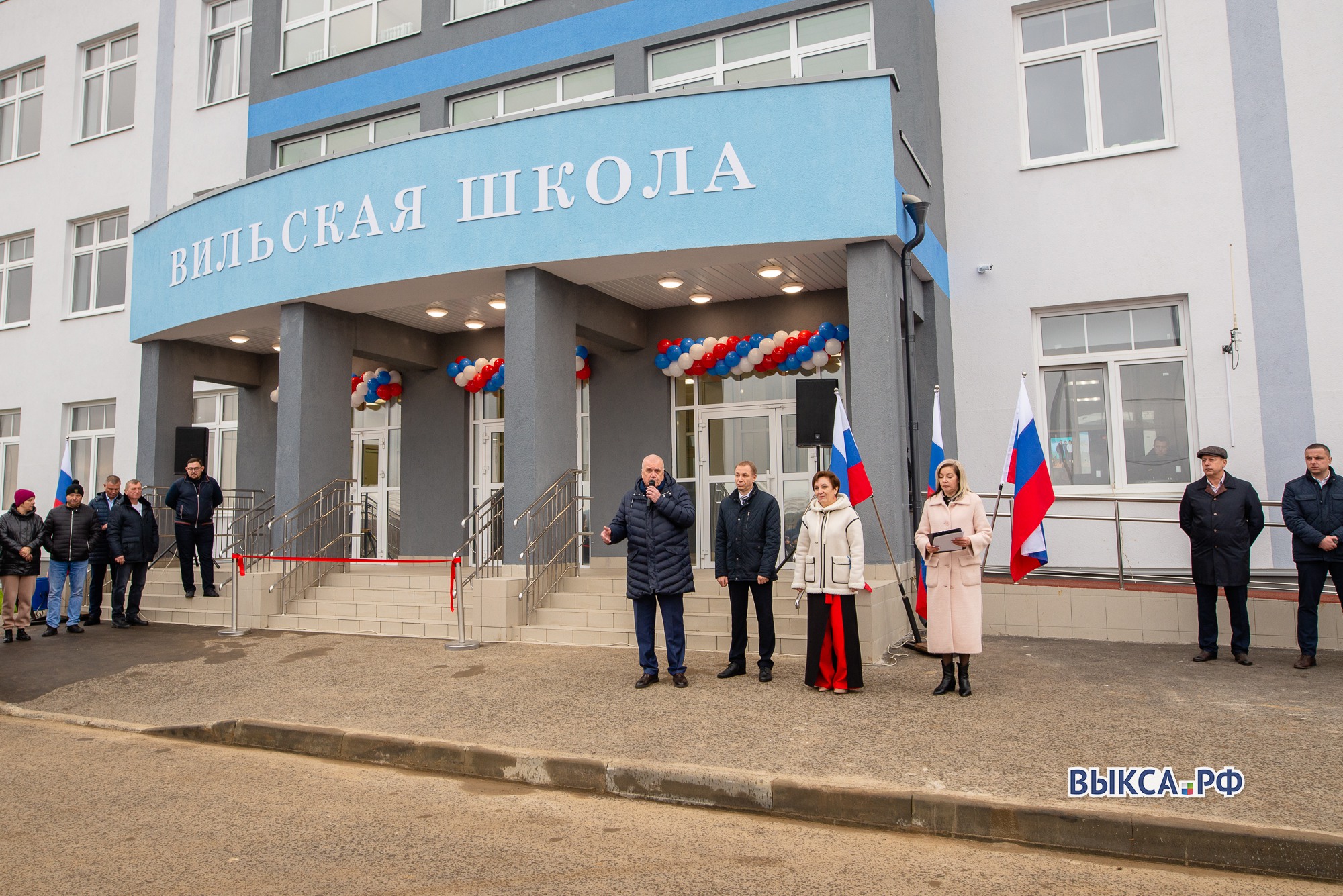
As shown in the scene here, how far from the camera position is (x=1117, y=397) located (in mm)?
11664

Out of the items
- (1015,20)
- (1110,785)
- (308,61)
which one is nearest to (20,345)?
(308,61)

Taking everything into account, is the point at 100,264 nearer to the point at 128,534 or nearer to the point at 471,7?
the point at 128,534

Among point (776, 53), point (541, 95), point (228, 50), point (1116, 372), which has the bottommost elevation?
point (1116, 372)

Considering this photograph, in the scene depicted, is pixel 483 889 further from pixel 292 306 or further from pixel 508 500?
pixel 292 306

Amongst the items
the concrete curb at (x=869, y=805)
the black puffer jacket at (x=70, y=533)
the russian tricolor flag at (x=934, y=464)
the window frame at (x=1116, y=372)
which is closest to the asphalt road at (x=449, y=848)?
the concrete curb at (x=869, y=805)

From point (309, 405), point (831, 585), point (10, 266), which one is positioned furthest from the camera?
point (10, 266)

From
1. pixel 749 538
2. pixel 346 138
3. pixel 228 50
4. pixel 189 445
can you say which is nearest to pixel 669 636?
pixel 749 538

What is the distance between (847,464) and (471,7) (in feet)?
33.6

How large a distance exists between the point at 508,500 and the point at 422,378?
17.3ft

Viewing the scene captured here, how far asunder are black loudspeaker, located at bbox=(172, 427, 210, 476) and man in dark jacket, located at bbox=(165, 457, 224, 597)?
157 centimetres

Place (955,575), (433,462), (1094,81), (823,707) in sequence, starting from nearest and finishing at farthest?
(823,707) < (955,575) < (1094,81) < (433,462)

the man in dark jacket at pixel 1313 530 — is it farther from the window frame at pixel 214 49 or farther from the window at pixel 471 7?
the window frame at pixel 214 49

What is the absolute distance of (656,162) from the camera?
33.3ft

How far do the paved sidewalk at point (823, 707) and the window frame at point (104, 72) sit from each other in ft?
41.8
